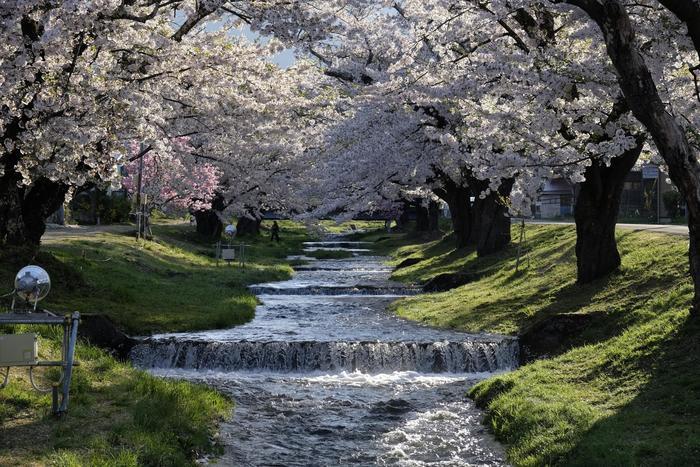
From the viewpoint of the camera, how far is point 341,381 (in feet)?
57.8

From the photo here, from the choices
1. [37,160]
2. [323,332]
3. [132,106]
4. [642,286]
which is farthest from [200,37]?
[642,286]

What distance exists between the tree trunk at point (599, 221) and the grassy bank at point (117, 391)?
9.86 metres

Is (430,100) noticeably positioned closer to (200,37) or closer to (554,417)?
(200,37)

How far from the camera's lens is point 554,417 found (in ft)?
41.4

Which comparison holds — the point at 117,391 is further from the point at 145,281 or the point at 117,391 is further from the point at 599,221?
the point at 145,281

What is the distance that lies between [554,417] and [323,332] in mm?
10262

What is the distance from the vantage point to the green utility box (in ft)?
34.3

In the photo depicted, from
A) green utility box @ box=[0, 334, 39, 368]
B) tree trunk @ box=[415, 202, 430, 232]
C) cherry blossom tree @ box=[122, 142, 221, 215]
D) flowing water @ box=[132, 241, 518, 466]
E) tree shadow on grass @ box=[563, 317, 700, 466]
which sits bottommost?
flowing water @ box=[132, 241, 518, 466]

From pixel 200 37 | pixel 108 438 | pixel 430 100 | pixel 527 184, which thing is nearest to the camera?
pixel 108 438

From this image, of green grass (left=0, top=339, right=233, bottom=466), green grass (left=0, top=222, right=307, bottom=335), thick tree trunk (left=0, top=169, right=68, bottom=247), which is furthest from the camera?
green grass (left=0, top=222, right=307, bottom=335)

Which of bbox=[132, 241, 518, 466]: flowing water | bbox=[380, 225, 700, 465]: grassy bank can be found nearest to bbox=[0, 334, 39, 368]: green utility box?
bbox=[132, 241, 518, 466]: flowing water

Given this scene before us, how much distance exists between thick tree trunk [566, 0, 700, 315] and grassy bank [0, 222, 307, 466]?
852 centimetres

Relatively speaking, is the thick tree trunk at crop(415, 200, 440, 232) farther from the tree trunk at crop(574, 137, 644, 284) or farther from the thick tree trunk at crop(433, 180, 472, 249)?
the tree trunk at crop(574, 137, 644, 284)

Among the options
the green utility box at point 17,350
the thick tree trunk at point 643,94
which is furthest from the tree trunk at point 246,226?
the green utility box at point 17,350
